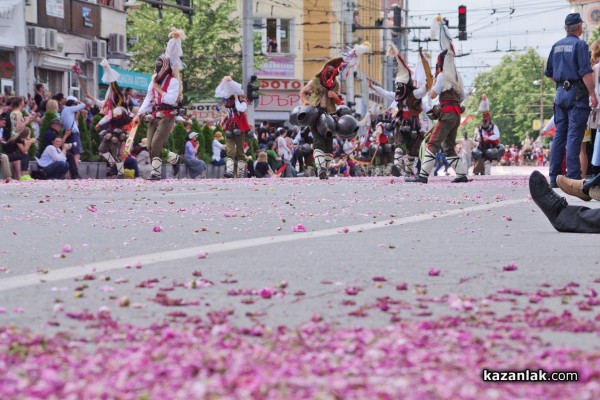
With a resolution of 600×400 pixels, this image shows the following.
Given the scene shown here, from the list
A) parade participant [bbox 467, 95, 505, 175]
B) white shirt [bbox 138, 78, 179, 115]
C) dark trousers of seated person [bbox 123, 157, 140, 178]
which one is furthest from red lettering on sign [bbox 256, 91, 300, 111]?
white shirt [bbox 138, 78, 179, 115]

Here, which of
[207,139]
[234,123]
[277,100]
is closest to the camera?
[234,123]

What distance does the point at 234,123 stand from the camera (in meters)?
29.0

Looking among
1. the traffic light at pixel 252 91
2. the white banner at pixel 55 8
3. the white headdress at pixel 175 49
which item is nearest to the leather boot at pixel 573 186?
the white headdress at pixel 175 49

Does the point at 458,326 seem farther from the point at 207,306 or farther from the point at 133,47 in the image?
the point at 133,47

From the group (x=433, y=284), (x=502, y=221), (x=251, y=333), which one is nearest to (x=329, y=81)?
(x=502, y=221)

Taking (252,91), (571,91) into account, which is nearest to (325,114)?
(571,91)

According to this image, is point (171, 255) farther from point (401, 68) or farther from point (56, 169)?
point (401, 68)

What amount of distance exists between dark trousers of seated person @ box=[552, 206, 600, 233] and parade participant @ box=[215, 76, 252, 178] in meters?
18.1

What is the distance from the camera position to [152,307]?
588 centimetres

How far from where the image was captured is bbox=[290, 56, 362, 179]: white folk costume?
82.4ft

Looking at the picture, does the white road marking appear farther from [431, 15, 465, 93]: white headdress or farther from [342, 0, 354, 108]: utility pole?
[342, 0, 354, 108]: utility pole

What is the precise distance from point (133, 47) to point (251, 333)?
63178 mm

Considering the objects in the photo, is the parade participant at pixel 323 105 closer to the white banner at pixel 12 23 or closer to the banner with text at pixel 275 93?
the white banner at pixel 12 23

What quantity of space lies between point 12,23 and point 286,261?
33224mm
